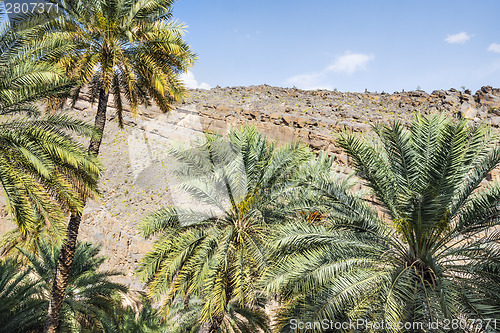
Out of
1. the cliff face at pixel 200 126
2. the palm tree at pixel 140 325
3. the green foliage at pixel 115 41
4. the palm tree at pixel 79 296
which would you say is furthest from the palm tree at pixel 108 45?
the cliff face at pixel 200 126

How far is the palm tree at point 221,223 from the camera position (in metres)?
8.96

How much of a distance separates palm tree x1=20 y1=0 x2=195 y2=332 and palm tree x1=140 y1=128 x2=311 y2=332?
2.30 m

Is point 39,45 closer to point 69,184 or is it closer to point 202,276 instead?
point 69,184

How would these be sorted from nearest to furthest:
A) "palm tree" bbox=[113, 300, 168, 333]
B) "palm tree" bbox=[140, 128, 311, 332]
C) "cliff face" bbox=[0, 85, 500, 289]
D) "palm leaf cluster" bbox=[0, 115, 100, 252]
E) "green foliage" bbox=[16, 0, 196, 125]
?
1. "palm leaf cluster" bbox=[0, 115, 100, 252]
2. "palm tree" bbox=[140, 128, 311, 332]
3. "green foliage" bbox=[16, 0, 196, 125]
4. "palm tree" bbox=[113, 300, 168, 333]
5. "cliff face" bbox=[0, 85, 500, 289]

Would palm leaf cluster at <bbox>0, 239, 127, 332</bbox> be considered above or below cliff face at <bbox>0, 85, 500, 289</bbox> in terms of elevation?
below

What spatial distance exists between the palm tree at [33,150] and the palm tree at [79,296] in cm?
556

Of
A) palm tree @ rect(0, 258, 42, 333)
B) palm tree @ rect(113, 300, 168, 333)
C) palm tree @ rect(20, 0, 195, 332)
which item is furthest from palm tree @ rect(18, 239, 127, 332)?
palm tree @ rect(20, 0, 195, 332)

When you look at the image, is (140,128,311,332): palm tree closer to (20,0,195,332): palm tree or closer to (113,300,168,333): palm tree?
(113,300,168,333): palm tree

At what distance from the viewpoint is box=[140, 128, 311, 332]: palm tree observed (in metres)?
8.96

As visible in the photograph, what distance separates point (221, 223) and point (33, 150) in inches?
201

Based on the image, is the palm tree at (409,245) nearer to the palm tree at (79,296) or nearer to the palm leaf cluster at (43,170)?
the palm leaf cluster at (43,170)

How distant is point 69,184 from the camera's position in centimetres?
848

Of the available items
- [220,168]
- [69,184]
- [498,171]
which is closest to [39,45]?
[69,184]

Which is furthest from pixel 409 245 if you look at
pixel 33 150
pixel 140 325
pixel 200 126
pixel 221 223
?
pixel 200 126
